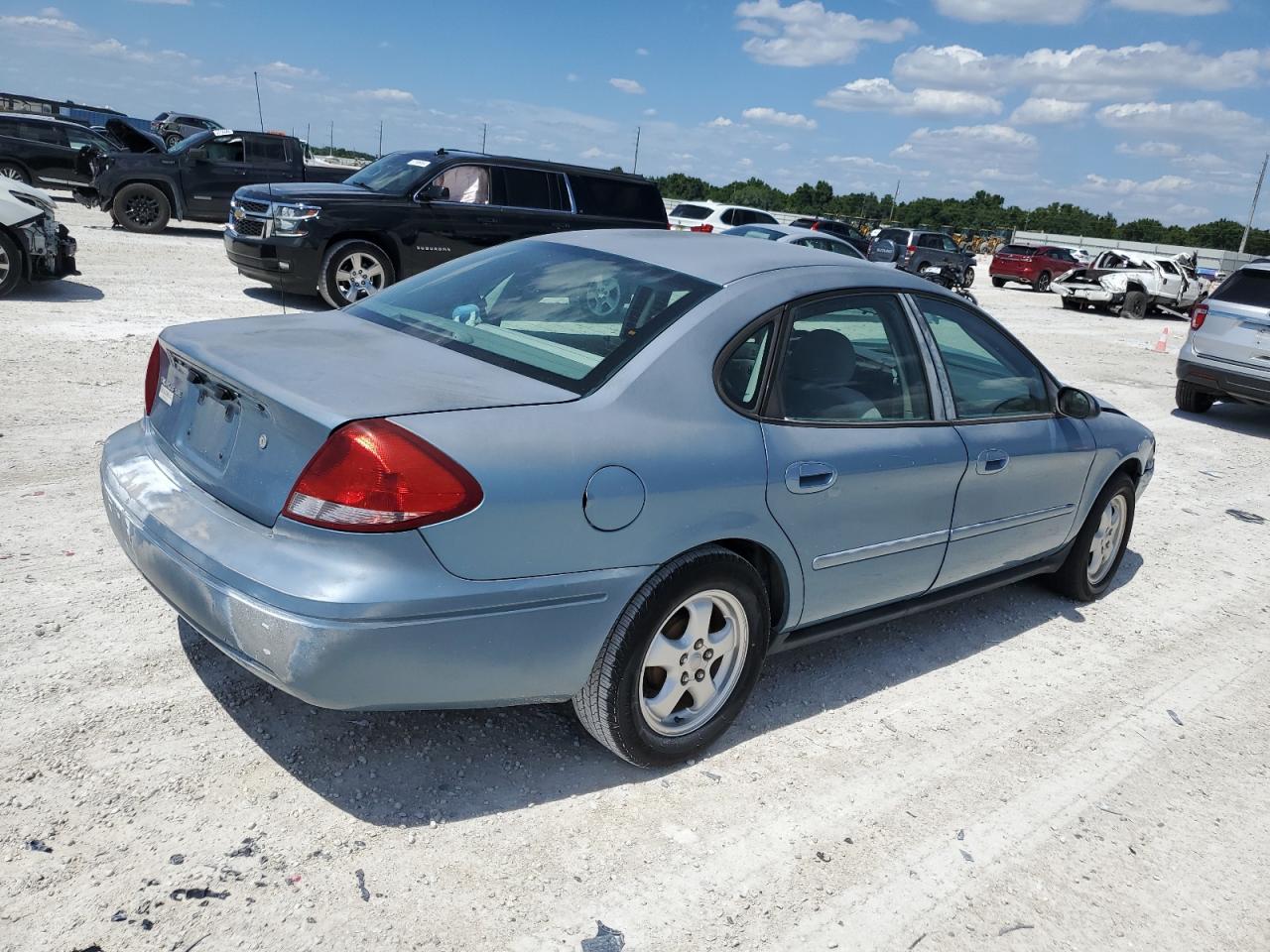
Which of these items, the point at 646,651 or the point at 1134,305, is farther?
the point at 1134,305

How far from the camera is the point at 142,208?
17.6 m

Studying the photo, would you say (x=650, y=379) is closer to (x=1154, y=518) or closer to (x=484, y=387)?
(x=484, y=387)

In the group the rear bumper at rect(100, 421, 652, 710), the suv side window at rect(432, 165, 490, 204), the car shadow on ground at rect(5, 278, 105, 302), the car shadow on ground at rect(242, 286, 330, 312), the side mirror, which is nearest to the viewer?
the rear bumper at rect(100, 421, 652, 710)

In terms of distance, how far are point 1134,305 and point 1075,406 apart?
23.9 metres

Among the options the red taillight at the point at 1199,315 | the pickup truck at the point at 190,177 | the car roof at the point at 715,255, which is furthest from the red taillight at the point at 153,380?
the pickup truck at the point at 190,177

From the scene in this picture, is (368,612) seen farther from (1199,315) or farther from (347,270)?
(1199,315)

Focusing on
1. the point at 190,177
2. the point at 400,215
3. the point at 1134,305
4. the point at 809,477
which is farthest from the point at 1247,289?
the point at 1134,305

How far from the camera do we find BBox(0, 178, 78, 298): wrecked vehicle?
962 centimetres

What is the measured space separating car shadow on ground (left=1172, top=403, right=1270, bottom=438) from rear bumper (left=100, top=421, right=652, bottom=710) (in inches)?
399

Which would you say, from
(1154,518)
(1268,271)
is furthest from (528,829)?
(1268,271)

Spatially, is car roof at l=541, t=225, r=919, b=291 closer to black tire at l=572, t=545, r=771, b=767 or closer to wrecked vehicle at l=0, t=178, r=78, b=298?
black tire at l=572, t=545, r=771, b=767

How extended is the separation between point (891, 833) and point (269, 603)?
75.8 inches

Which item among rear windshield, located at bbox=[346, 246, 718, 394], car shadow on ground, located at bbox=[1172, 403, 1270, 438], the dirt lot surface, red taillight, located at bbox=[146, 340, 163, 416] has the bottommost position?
the dirt lot surface

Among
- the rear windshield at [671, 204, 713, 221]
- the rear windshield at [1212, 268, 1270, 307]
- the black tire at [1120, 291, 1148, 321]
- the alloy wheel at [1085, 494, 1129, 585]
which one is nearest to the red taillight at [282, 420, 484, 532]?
the alloy wheel at [1085, 494, 1129, 585]
